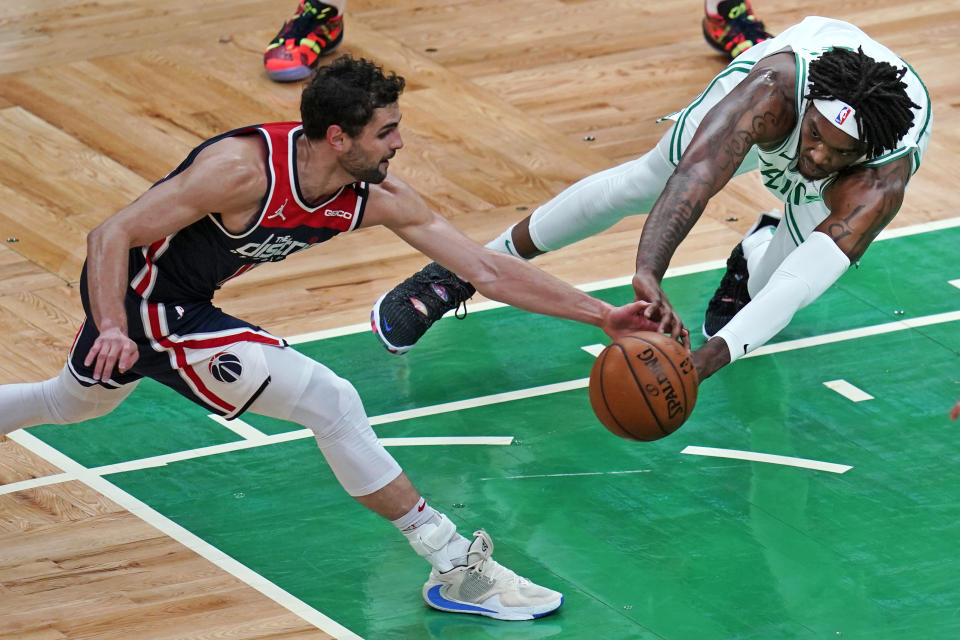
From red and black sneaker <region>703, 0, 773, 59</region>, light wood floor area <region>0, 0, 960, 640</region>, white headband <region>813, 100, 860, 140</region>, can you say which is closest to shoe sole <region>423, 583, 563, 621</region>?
light wood floor area <region>0, 0, 960, 640</region>

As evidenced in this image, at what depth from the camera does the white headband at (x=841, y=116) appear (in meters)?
5.88

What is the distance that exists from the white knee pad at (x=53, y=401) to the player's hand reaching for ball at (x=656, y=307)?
1774mm

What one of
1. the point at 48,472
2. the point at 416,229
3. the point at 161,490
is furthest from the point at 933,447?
the point at 48,472

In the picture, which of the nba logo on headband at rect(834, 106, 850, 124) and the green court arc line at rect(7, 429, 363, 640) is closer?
the green court arc line at rect(7, 429, 363, 640)

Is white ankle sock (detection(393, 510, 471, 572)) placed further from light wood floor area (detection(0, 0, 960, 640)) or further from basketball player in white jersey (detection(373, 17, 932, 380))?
basketball player in white jersey (detection(373, 17, 932, 380))

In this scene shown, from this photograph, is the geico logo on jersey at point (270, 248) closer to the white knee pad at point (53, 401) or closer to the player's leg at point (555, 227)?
the white knee pad at point (53, 401)

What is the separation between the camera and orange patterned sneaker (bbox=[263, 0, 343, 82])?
10.1 meters

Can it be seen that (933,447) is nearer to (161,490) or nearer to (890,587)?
(890,587)

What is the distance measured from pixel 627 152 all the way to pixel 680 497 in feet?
11.2

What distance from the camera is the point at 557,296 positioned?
18.8 feet

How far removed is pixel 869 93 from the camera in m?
5.91

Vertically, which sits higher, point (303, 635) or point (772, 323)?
point (772, 323)

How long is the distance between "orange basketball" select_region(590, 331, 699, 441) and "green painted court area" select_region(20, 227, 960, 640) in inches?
22.6

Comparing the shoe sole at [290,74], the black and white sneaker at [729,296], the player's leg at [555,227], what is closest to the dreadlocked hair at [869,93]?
the player's leg at [555,227]
